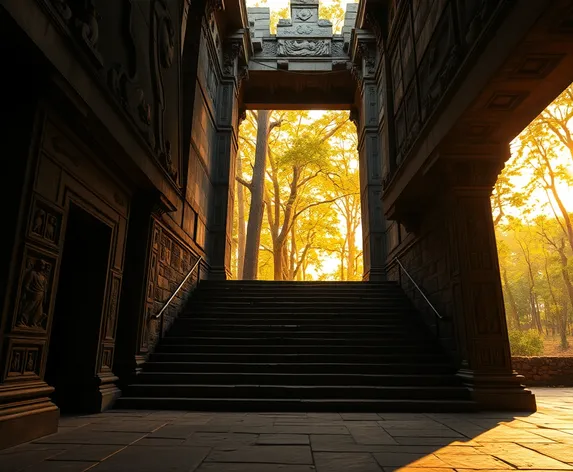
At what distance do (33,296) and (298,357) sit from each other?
4032 mm

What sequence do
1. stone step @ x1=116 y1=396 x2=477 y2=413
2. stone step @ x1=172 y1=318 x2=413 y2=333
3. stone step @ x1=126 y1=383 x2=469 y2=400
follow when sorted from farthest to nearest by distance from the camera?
stone step @ x1=172 y1=318 x2=413 y2=333, stone step @ x1=126 y1=383 x2=469 y2=400, stone step @ x1=116 y1=396 x2=477 y2=413

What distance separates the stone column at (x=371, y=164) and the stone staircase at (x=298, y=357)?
106 inches

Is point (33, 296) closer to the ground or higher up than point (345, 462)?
higher up

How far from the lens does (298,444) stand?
3.34 meters

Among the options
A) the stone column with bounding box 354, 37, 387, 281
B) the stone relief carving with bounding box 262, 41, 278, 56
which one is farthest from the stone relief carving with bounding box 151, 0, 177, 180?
the stone relief carving with bounding box 262, 41, 278, 56

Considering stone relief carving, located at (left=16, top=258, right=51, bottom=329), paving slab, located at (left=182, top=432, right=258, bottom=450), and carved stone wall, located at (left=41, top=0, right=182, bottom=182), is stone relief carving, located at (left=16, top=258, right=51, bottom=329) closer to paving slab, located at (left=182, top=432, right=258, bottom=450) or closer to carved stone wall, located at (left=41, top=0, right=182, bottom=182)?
paving slab, located at (left=182, top=432, right=258, bottom=450)

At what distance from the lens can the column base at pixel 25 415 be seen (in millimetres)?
3178

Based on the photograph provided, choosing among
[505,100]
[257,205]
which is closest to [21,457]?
[505,100]

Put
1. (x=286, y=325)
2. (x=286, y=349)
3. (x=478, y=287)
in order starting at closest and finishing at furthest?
(x=478, y=287), (x=286, y=349), (x=286, y=325)

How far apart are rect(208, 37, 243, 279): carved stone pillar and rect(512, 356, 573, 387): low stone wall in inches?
301

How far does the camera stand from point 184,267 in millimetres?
8648

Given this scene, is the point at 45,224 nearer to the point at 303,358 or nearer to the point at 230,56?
the point at 303,358

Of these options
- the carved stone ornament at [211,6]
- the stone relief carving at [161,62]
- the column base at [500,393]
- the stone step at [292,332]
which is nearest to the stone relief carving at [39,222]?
the stone relief carving at [161,62]

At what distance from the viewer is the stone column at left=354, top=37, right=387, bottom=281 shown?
11914 mm
